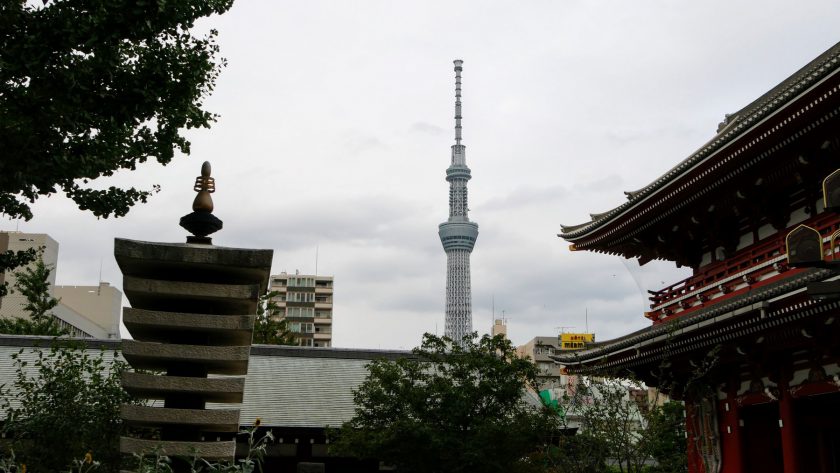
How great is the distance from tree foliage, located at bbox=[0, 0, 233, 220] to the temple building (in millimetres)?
9723

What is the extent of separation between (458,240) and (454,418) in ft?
456

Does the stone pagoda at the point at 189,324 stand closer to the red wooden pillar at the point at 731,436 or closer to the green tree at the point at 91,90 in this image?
the green tree at the point at 91,90

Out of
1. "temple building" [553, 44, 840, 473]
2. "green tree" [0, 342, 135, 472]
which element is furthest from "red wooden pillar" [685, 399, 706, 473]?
"green tree" [0, 342, 135, 472]

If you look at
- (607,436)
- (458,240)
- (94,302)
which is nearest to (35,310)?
(607,436)

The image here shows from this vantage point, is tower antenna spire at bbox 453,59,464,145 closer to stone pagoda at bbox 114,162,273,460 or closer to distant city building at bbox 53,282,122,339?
distant city building at bbox 53,282,122,339

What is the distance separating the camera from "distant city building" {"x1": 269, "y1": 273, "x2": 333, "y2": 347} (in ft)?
392

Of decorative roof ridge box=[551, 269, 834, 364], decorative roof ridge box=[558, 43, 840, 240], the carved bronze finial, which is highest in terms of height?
decorative roof ridge box=[558, 43, 840, 240]

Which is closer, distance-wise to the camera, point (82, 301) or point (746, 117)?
point (746, 117)

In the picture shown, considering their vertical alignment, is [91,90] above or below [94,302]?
below

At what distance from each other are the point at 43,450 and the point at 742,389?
48.6 ft

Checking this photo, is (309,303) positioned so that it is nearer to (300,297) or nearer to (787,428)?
(300,297)

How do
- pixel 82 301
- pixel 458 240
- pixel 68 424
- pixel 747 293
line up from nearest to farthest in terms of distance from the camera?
Answer: pixel 747 293 < pixel 68 424 < pixel 82 301 < pixel 458 240

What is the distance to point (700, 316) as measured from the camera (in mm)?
16281

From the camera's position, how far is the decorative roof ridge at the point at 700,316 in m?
13.7
